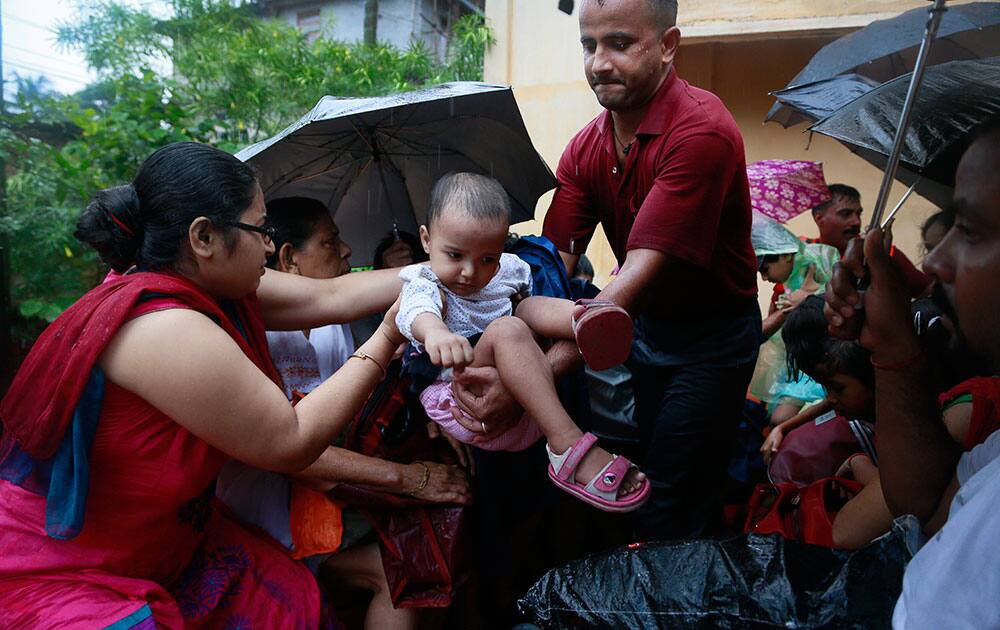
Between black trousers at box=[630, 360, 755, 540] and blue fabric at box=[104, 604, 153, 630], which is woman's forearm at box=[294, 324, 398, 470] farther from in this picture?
black trousers at box=[630, 360, 755, 540]

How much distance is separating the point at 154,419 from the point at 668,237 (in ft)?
5.31

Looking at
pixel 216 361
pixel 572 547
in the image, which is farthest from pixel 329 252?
pixel 572 547

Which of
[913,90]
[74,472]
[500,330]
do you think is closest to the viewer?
[913,90]

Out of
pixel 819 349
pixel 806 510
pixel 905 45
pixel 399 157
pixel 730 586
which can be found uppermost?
pixel 905 45

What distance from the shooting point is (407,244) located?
312 cm

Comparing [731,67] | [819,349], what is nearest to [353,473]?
[819,349]

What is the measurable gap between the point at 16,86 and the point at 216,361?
7110 millimetres

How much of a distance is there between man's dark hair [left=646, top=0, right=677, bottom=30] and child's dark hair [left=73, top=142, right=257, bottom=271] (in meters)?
1.53

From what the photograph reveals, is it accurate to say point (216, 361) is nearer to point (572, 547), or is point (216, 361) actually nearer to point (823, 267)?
point (572, 547)

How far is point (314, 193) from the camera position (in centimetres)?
314

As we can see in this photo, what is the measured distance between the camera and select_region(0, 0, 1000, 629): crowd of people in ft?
5.71

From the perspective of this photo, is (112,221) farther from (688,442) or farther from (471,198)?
(688,442)

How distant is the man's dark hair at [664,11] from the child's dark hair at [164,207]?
153 cm

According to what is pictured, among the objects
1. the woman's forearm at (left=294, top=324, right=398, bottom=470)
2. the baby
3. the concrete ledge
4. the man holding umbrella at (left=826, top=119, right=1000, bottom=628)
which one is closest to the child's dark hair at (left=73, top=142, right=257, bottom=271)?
the woman's forearm at (left=294, top=324, right=398, bottom=470)
